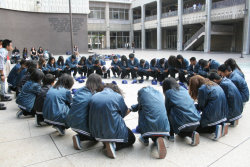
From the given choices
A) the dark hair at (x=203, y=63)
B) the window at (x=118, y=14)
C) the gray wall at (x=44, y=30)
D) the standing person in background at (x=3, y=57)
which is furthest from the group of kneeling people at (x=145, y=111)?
the window at (x=118, y=14)

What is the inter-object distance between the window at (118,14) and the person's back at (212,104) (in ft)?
140

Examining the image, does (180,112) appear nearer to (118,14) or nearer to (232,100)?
(232,100)

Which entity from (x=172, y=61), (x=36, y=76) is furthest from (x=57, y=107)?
(x=172, y=61)

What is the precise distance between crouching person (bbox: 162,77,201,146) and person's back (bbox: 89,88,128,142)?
904 millimetres

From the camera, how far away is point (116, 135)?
336 centimetres

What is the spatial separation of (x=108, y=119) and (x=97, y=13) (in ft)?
140

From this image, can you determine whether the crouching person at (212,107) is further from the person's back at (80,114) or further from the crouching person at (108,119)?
the person's back at (80,114)

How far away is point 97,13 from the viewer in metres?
43.2

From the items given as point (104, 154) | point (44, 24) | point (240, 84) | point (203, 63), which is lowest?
point (104, 154)

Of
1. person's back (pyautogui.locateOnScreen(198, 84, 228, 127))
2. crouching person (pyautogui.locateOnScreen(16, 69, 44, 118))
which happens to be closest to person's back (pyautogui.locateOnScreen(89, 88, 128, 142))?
person's back (pyautogui.locateOnScreen(198, 84, 228, 127))

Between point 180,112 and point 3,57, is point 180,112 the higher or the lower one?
the lower one

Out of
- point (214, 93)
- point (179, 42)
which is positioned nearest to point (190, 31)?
point (179, 42)

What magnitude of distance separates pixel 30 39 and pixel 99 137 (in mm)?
23444

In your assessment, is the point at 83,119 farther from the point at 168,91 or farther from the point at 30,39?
the point at 30,39
